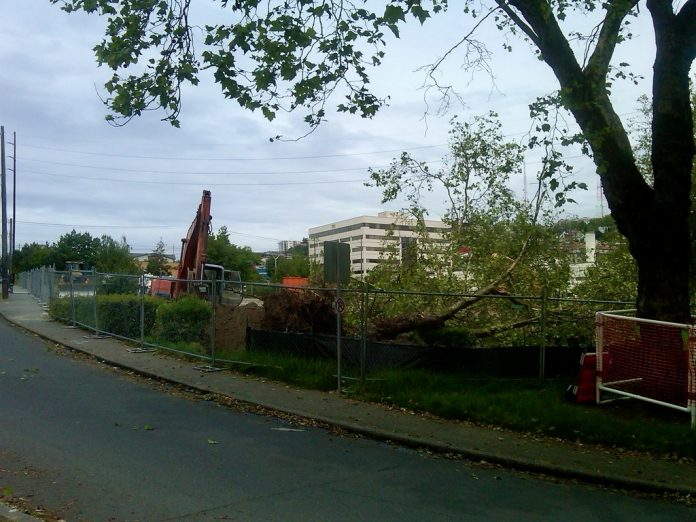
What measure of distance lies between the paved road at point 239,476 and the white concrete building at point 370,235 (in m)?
6.80

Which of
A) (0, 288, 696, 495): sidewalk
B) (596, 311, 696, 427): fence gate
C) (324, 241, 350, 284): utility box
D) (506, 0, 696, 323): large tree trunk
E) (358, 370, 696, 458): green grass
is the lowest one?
(0, 288, 696, 495): sidewalk

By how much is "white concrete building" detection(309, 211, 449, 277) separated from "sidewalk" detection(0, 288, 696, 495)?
4.04 metres

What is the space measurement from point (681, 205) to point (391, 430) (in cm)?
512

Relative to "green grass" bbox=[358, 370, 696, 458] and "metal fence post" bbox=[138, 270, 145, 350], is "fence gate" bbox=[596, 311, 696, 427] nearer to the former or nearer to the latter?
"green grass" bbox=[358, 370, 696, 458]

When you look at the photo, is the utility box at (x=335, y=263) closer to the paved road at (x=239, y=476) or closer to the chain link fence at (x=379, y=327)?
the chain link fence at (x=379, y=327)

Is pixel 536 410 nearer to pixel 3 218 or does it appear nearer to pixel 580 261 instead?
pixel 580 261

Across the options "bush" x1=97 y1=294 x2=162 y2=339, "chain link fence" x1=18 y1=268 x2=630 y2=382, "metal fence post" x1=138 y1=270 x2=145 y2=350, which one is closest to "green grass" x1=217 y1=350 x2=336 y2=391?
"chain link fence" x1=18 y1=268 x2=630 y2=382

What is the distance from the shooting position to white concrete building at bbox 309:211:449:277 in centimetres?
1769

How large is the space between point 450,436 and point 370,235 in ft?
200

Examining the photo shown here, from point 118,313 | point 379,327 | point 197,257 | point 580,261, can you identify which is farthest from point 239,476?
point 197,257

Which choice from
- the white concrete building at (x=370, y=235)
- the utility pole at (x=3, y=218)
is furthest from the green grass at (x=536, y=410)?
the utility pole at (x=3, y=218)

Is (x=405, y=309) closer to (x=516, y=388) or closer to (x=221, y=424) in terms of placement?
(x=516, y=388)

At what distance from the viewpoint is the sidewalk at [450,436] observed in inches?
301

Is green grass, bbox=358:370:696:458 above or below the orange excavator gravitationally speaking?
below
